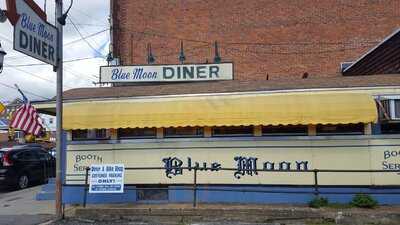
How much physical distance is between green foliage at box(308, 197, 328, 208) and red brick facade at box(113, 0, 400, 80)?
49.0ft

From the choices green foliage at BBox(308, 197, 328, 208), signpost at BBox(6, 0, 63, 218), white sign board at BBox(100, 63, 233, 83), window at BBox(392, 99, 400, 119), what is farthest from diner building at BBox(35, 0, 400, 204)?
white sign board at BBox(100, 63, 233, 83)

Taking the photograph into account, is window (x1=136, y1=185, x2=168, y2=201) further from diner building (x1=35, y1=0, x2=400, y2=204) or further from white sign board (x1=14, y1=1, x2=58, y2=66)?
white sign board (x1=14, y1=1, x2=58, y2=66)

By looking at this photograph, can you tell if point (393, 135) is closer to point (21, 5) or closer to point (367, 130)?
point (367, 130)

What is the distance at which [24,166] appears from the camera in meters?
22.0

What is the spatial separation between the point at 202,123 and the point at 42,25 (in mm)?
4264

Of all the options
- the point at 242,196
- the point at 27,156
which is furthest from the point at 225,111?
the point at 27,156

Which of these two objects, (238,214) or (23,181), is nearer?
(238,214)

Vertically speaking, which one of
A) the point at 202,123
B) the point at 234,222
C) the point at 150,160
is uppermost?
the point at 202,123

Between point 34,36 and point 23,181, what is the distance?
11.5 meters

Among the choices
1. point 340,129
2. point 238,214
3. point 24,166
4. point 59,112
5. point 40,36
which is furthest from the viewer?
point 24,166

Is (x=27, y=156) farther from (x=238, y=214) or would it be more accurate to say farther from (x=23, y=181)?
(x=238, y=214)

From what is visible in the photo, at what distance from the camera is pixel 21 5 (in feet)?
36.7

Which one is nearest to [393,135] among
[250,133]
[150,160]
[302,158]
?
[302,158]

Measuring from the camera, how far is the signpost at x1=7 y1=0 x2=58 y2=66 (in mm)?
10930
